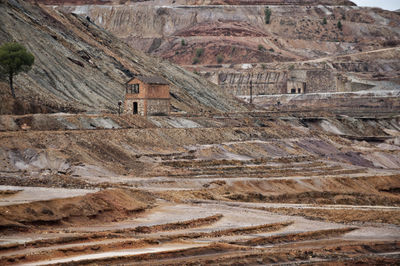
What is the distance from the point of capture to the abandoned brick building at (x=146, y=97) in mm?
71562

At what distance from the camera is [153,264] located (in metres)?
26.6

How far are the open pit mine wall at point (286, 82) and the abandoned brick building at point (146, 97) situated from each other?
65.3 m

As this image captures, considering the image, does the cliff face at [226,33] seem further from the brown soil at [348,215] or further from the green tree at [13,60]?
the brown soil at [348,215]

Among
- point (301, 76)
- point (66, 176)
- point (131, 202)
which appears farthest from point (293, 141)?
point (301, 76)

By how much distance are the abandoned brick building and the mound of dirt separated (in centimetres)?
3285

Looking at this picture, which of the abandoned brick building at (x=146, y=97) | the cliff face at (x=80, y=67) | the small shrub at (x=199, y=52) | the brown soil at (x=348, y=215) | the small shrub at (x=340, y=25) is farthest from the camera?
the small shrub at (x=340, y=25)

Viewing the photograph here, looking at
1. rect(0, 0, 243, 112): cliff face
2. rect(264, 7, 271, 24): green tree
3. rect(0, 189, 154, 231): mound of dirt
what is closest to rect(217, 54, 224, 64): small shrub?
rect(264, 7, 271, 24): green tree

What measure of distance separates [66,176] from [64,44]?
1802 inches

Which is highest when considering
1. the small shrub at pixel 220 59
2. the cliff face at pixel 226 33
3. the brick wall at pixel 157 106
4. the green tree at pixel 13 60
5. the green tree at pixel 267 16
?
the green tree at pixel 267 16

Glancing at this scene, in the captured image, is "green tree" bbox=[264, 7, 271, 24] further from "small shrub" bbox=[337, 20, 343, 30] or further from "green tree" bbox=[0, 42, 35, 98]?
"green tree" bbox=[0, 42, 35, 98]

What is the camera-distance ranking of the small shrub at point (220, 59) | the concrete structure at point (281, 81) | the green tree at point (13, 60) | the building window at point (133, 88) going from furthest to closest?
the small shrub at point (220, 59) < the concrete structure at point (281, 81) < the building window at point (133, 88) < the green tree at point (13, 60)

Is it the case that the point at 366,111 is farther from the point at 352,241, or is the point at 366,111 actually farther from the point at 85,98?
the point at 352,241

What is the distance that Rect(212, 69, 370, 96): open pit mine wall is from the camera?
14138 centimetres

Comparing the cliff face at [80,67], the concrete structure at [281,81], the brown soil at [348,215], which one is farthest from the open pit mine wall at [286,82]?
the brown soil at [348,215]
